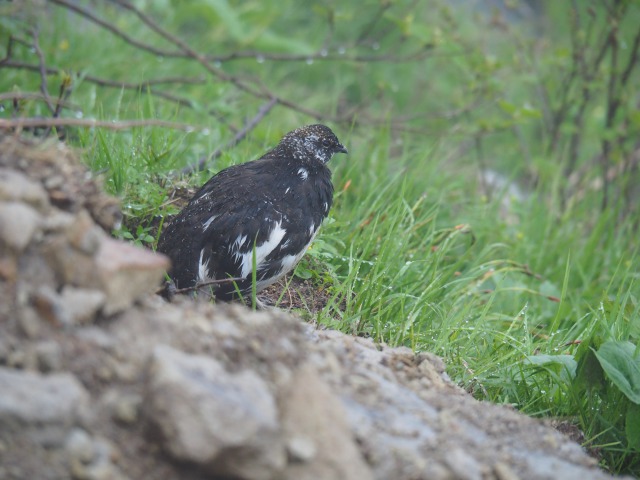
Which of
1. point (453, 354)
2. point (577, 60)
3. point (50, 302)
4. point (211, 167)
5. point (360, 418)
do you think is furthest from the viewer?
point (577, 60)

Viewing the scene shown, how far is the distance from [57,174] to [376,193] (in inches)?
114

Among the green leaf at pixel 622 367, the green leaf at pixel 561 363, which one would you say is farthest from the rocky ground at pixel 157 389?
the green leaf at pixel 561 363

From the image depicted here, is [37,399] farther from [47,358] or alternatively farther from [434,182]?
[434,182]

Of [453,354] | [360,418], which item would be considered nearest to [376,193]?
[453,354]

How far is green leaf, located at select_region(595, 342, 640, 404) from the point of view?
3.13 m

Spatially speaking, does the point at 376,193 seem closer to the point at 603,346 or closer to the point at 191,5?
the point at 603,346

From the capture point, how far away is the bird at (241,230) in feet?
11.8

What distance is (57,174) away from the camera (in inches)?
95.0

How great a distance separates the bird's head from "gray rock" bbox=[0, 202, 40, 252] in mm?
2049

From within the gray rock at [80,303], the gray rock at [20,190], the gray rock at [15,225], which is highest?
the gray rock at [20,190]

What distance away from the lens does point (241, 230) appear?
11.9ft

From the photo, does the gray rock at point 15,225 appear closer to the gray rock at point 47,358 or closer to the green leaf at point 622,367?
the gray rock at point 47,358

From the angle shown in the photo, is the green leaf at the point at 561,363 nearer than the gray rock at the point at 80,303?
No

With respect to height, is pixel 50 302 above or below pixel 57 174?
below
